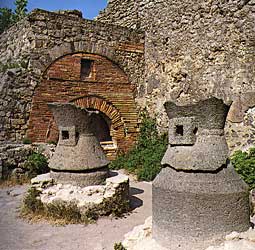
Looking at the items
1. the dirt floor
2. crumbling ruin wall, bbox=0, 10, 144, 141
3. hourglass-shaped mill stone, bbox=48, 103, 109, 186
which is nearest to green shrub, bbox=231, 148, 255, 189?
the dirt floor

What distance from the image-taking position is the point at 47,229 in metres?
4.50

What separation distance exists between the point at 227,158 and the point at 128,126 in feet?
23.0

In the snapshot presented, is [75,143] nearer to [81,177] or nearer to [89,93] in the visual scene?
[81,177]

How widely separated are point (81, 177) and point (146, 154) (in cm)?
407

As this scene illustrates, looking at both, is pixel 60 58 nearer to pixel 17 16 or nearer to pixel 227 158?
pixel 227 158

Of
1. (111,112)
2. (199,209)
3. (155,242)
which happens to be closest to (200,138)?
(199,209)

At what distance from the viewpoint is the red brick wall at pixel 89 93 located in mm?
8680

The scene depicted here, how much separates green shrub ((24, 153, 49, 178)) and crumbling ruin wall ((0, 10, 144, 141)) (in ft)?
3.12

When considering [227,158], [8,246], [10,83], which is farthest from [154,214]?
[10,83]

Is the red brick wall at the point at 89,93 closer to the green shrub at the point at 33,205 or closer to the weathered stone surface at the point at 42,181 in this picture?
the weathered stone surface at the point at 42,181

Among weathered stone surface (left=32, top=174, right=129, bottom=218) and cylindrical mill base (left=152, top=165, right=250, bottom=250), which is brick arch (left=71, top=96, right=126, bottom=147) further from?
cylindrical mill base (left=152, top=165, right=250, bottom=250)

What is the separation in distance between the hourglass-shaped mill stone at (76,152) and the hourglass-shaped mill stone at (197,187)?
230 centimetres

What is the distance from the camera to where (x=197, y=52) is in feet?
28.0

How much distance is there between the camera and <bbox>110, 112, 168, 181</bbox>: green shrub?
26.5 ft
